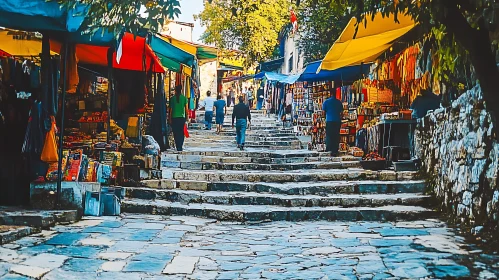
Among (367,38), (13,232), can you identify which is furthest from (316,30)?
(13,232)

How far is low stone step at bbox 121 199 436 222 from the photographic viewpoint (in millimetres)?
9008

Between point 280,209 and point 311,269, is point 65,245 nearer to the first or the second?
point 311,269

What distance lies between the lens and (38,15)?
7.04 m

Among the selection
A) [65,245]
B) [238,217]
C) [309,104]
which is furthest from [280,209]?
[309,104]

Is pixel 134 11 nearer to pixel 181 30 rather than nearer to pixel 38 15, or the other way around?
pixel 38 15

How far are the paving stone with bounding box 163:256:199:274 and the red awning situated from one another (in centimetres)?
596

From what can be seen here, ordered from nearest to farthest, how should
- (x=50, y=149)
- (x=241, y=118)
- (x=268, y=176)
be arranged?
(x=50, y=149)
(x=268, y=176)
(x=241, y=118)

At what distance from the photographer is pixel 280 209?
9500 mm

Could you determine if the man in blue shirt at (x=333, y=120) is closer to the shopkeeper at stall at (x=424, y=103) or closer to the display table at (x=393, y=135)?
the display table at (x=393, y=135)

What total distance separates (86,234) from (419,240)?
14.0 ft

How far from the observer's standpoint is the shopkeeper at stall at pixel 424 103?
12.1 meters

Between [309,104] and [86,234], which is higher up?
[309,104]

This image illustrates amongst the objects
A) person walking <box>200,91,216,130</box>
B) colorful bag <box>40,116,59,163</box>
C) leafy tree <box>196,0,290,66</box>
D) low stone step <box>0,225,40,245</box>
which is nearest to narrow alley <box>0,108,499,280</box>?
low stone step <box>0,225,40,245</box>

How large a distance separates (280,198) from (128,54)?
5.18 meters
